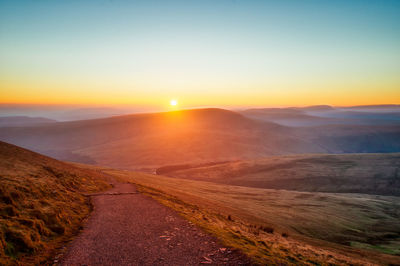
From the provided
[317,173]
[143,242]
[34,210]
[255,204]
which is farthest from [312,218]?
[317,173]

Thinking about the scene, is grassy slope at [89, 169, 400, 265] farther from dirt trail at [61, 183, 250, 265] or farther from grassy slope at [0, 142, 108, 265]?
grassy slope at [0, 142, 108, 265]

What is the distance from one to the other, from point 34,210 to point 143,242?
8.35m

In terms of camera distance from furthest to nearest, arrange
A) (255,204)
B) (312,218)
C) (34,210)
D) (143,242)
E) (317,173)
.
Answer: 1. (317,173)
2. (255,204)
3. (312,218)
4. (34,210)
5. (143,242)

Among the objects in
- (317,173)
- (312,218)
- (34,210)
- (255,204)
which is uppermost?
(34,210)

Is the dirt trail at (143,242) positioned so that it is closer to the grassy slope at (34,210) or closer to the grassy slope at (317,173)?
the grassy slope at (34,210)

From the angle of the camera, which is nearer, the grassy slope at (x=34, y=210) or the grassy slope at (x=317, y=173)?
the grassy slope at (x=34, y=210)

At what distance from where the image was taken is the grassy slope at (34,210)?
522 inches

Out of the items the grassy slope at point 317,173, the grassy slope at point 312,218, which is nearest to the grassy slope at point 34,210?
the grassy slope at point 312,218

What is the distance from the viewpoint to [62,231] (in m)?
16.2

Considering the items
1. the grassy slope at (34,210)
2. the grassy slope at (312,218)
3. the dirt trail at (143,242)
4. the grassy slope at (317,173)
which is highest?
the grassy slope at (34,210)

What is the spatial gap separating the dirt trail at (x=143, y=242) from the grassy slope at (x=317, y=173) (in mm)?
94573

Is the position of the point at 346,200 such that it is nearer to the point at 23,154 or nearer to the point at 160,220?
the point at 160,220

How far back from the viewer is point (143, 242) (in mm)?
14875

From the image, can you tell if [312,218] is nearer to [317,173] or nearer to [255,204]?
[255,204]
